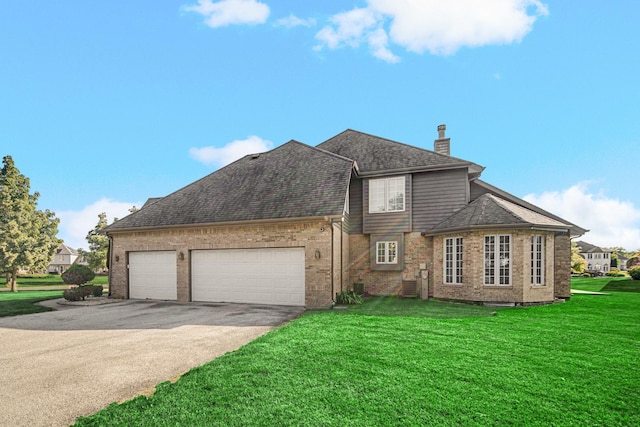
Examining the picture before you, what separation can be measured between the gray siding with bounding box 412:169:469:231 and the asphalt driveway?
703 cm

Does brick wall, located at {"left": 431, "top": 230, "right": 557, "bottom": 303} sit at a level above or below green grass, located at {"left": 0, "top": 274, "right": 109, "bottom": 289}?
above

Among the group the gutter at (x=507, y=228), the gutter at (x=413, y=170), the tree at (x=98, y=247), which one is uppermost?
the gutter at (x=413, y=170)

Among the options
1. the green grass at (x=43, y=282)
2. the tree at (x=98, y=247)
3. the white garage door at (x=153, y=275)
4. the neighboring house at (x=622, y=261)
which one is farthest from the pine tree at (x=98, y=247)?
the neighboring house at (x=622, y=261)

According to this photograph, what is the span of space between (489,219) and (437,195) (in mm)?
2793

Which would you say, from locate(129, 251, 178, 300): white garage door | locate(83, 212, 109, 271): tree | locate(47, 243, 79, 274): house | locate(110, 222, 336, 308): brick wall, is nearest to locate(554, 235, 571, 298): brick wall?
locate(110, 222, 336, 308): brick wall

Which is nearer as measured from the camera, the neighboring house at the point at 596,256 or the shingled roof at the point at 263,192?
the shingled roof at the point at 263,192

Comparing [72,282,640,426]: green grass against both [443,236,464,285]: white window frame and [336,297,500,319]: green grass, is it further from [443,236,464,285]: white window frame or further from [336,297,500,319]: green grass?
[443,236,464,285]: white window frame

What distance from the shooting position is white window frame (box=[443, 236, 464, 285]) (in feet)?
40.5

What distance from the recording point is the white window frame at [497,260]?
37.3 feet

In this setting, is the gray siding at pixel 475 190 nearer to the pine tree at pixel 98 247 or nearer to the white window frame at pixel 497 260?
the white window frame at pixel 497 260

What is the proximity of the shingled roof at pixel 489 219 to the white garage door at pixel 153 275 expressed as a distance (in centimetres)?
1144

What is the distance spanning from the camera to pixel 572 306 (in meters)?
11.1

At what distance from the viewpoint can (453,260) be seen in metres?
12.6

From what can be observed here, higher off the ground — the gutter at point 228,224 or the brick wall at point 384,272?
the gutter at point 228,224
